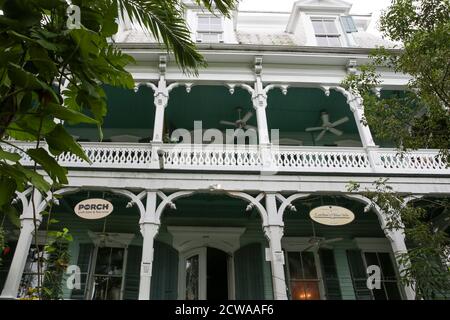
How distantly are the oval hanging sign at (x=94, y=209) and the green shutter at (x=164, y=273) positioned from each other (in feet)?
9.15

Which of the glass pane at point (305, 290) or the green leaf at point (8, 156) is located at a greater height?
the glass pane at point (305, 290)

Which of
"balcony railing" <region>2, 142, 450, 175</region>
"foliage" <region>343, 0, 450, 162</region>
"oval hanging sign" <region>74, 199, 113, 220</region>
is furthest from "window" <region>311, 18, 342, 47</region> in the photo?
"oval hanging sign" <region>74, 199, 113, 220</region>

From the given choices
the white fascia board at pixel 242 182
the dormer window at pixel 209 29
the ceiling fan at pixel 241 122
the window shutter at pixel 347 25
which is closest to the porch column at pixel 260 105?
A: the white fascia board at pixel 242 182

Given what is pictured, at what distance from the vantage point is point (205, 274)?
9148mm

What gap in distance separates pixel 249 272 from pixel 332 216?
127 inches

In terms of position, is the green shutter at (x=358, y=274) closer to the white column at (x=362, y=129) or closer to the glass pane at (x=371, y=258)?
the glass pane at (x=371, y=258)

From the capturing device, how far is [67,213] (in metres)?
9.63

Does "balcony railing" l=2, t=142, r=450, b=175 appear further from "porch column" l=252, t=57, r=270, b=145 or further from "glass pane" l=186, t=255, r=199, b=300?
"glass pane" l=186, t=255, r=199, b=300

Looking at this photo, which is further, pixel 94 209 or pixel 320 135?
pixel 320 135

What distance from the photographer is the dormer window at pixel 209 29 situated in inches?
455

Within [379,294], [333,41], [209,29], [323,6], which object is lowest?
[379,294]

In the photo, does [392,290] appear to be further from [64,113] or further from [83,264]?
[64,113]

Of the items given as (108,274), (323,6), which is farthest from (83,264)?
(323,6)

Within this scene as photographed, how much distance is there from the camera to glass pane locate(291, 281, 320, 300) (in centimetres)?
909
